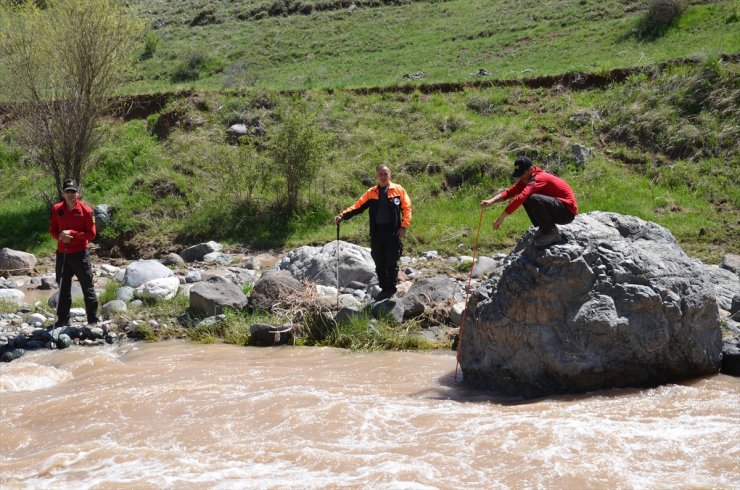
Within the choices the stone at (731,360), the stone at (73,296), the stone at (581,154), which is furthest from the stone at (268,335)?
the stone at (581,154)

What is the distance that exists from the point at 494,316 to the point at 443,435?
1942 mm

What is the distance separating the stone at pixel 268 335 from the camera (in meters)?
11.0

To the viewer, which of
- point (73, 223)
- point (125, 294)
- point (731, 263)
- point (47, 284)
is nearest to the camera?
point (73, 223)

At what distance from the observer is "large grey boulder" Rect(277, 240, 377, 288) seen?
13.4 metres

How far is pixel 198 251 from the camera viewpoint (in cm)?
1755

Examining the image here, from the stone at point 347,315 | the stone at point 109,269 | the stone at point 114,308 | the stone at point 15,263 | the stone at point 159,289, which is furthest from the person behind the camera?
the stone at point 15,263

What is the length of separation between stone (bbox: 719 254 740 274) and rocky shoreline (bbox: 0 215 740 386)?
0.06ft

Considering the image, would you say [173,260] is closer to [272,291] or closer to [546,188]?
[272,291]

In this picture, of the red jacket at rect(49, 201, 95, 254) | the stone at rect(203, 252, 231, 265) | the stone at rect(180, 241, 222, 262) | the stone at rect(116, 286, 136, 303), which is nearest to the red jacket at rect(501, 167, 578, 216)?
the red jacket at rect(49, 201, 95, 254)

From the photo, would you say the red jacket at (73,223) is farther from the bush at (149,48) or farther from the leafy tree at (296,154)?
the bush at (149,48)

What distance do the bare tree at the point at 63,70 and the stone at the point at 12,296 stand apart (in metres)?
6.48

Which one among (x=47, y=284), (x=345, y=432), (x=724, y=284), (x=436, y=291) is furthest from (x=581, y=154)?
(x=345, y=432)

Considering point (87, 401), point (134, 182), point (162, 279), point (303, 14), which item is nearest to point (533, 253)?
point (87, 401)

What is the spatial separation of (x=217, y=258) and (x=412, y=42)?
790 inches
